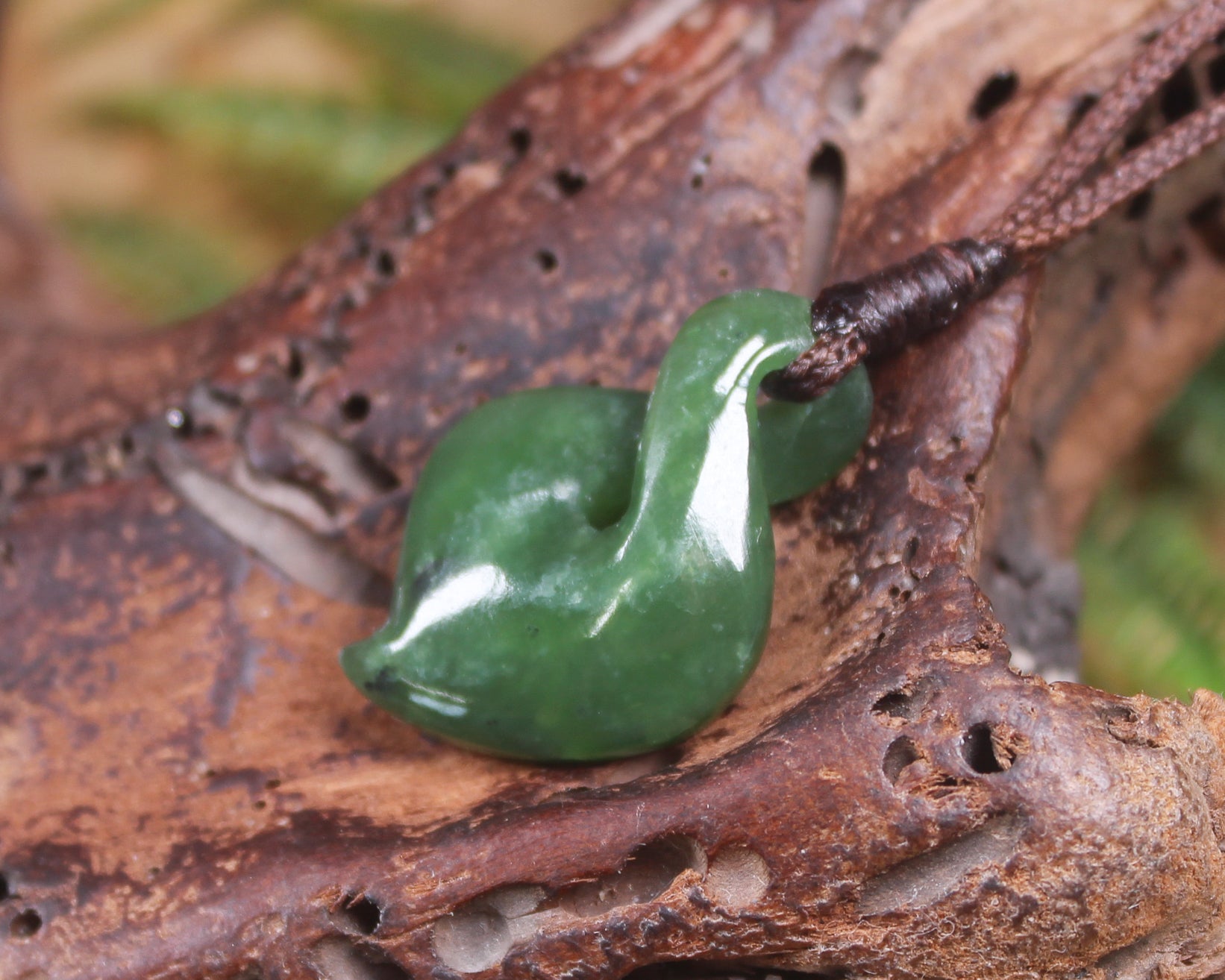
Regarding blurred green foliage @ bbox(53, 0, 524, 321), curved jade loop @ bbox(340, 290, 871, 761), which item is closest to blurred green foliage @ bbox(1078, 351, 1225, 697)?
curved jade loop @ bbox(340, 290, 871, 761)

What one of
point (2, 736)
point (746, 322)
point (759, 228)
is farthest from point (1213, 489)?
point (2, 736)

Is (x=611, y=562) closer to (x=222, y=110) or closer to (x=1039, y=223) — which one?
(x=1039, y=223)

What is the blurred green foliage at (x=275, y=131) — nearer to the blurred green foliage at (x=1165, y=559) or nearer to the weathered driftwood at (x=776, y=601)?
the weathered driftwood at (x=776, y=601)

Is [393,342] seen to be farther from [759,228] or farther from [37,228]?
[37,228]

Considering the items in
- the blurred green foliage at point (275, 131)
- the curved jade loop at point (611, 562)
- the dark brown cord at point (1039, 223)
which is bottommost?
the curved jade loop at point (611, 562)

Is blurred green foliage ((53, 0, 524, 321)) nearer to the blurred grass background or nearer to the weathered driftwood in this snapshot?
the blurred grass background

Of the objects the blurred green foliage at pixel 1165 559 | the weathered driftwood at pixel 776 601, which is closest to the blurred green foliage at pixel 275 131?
the weathered driftwood at pixel 776 601
